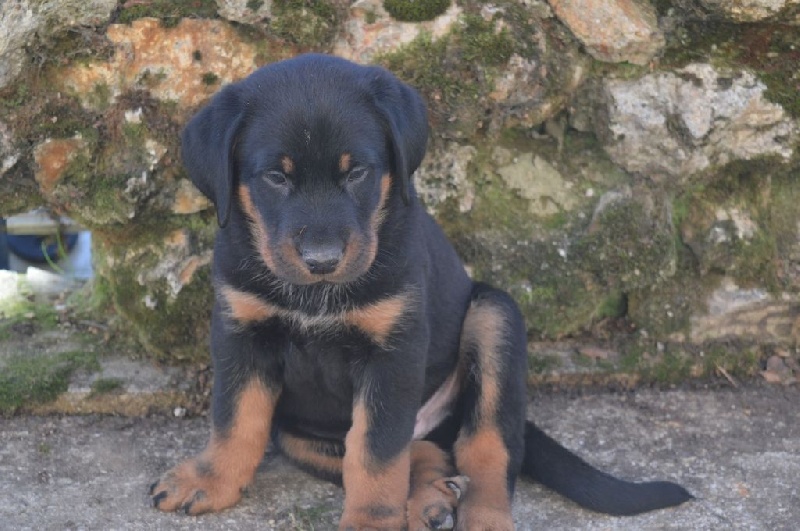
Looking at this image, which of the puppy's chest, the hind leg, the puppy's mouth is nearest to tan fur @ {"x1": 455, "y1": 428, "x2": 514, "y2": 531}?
the hind leg

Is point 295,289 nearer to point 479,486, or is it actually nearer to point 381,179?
point 381,179

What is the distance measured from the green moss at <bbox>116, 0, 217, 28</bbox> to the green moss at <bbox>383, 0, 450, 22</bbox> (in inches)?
27.1

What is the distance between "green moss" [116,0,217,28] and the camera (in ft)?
14.0

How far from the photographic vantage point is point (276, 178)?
3.39 meters

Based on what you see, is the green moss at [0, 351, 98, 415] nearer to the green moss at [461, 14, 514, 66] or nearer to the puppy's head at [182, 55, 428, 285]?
the puppy's head at [182, 55, 428, 285]

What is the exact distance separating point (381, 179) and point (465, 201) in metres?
1.22

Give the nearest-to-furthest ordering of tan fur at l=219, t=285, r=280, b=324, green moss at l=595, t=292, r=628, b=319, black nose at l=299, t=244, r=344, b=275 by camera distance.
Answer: black nose at l=299, t=244, r=344, b=275 < tan fur at l=219, t=285, r=280, b=324 < green moss at l=595, t=292, r=628, b=319

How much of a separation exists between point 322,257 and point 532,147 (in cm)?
181

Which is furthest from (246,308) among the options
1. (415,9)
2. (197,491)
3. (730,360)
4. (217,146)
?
(730,360)

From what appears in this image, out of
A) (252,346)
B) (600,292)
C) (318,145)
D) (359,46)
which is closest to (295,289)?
(252,346)

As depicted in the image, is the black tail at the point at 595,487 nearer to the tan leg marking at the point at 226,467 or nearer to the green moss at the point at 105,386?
the tan leg marking at the point at 226,467

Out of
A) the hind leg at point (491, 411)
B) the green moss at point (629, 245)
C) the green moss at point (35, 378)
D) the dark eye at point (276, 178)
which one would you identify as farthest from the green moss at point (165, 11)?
the green moss at point (629, 245)

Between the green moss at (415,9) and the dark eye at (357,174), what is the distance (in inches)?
45.7

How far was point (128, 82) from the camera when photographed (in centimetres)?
433
